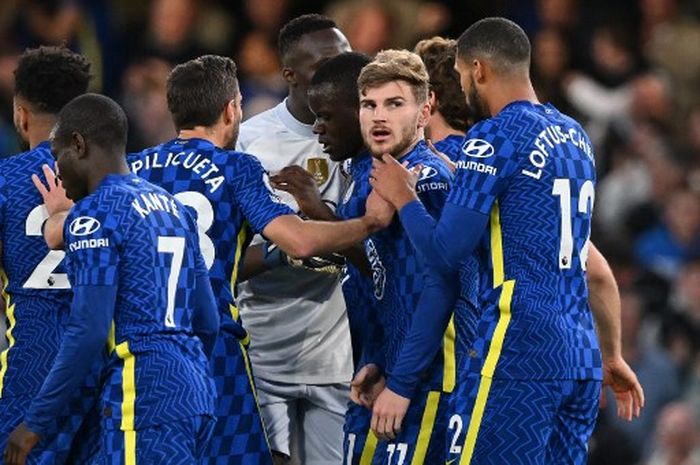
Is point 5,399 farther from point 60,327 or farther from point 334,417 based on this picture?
point 334,417

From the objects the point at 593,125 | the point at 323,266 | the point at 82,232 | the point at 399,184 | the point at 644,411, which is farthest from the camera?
the point at 593,125

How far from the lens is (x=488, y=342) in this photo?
19.8 feet

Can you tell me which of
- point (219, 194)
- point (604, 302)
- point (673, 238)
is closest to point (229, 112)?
point (219, 194)

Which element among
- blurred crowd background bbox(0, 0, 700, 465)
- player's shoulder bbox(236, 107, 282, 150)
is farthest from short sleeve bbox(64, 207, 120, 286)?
blurred crowd background bbox(0, 0, 700, 465)

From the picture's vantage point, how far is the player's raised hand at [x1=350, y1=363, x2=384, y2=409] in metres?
6.61

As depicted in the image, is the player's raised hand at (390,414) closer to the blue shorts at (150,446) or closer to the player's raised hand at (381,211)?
the player's raised hand at (381,211)

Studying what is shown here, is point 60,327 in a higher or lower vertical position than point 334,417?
higher

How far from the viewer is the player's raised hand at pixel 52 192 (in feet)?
21.7

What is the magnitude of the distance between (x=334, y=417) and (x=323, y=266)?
A: 0.70m

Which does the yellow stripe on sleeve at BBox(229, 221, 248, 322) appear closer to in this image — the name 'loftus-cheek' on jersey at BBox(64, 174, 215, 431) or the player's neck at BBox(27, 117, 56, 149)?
the name 'loftus-cheek' on jersey at BBox(64, 174, 215, 431)

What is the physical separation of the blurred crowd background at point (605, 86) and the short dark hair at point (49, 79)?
5.06 metres

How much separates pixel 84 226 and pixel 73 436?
33.5 inches

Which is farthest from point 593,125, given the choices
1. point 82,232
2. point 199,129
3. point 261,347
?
point 82,232

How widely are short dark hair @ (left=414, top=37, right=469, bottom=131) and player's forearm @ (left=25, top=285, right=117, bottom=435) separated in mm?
1974
